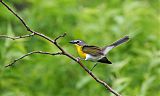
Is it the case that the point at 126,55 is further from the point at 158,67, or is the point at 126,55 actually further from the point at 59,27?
the point at 59,27

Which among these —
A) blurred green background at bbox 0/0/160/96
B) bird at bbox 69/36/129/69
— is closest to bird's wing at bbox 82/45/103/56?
bird at bbox 69/36/129/69

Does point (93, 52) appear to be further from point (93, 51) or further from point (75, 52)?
point (75, 52)

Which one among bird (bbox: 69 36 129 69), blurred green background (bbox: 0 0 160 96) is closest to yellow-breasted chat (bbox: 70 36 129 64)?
bird (bbox: 69 36 129 69)

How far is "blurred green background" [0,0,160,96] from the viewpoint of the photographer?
585 centimetres

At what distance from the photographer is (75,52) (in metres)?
6.30

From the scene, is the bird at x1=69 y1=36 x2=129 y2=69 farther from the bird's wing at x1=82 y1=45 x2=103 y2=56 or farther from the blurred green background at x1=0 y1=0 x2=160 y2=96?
the blurred green background at x1=0 y1=0 x2=160 y2=96

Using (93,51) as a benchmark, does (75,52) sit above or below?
above

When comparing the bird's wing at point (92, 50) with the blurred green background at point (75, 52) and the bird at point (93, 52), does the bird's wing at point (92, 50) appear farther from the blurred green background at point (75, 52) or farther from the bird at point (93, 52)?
the blurred green background at point (75, 52)

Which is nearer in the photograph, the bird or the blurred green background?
the bird

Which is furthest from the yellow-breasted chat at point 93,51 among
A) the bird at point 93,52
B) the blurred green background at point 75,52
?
the blurred green background at point 75,52

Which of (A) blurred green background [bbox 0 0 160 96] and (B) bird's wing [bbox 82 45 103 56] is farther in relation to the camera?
(A) blurred green background [bbox 0 0 160 96]

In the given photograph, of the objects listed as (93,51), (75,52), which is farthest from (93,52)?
(75,52)

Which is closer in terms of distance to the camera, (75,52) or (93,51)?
(93,51)

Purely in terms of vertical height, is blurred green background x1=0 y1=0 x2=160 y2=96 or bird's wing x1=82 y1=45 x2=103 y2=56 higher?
blurred green background x1=0 y1=0 x2=160 y2=96
